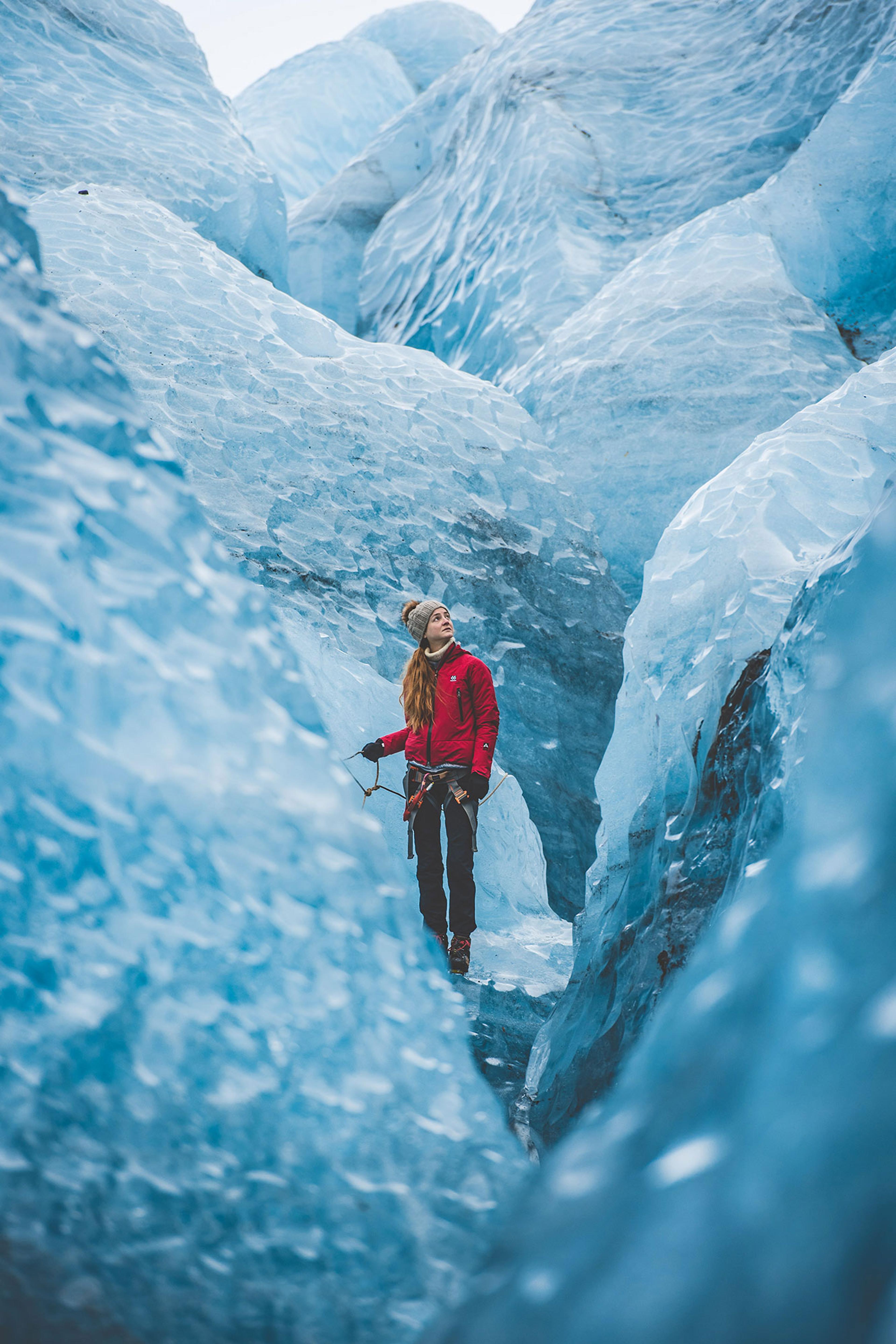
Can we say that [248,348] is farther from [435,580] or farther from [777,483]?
[777,483]

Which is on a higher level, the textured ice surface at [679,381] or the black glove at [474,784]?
the textured ice surface at [679,381]

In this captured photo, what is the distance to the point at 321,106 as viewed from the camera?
1246cm

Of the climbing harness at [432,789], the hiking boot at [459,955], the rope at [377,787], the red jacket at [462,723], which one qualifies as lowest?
the hiking boot at [459,955]

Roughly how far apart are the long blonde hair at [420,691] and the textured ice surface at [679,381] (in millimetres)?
1811

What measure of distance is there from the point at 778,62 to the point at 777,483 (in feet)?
14.9

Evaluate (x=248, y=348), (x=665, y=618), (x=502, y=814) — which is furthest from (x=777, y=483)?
(x=248, y=348)

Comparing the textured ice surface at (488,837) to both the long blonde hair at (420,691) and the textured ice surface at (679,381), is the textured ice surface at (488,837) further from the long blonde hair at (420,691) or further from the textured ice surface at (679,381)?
the textured ice surface at (679,381)

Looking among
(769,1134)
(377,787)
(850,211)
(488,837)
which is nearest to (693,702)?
(488,837)

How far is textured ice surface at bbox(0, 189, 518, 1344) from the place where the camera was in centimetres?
108

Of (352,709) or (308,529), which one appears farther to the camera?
(308,529)

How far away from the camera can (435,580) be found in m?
3.73

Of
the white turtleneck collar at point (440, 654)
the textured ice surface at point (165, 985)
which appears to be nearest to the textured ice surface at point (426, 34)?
the white turtleneck collar at point (440, 654)

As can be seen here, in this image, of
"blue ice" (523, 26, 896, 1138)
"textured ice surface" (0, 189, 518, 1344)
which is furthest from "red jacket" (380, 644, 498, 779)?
"textured ice surface" (0, 189, 518, 1344)

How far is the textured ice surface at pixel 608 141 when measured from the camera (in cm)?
545
